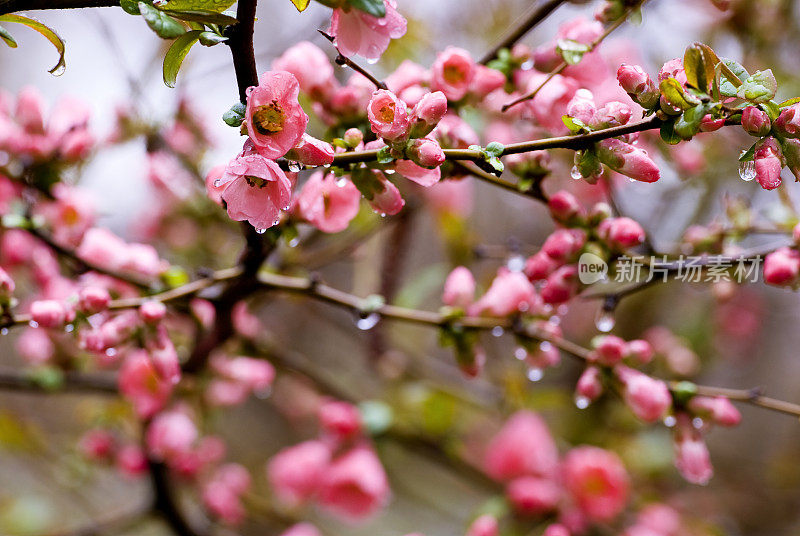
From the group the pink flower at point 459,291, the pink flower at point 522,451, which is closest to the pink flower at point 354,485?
the pink flower at point 522,451

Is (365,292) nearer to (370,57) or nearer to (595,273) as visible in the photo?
(595,273)

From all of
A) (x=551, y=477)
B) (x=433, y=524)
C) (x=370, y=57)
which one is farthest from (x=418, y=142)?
(x=433, y=524)

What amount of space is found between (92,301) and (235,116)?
0.22 meters

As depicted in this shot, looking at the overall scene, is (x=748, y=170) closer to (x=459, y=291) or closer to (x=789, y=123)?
(x=789, y=123)

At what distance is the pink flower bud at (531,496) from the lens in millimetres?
958

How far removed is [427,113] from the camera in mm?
407

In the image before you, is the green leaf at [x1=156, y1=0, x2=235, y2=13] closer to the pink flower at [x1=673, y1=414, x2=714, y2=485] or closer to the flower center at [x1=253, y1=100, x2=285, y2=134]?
the flower center at [x1=253, y1=100, x2=285, y2=134]

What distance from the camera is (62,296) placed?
74 cm

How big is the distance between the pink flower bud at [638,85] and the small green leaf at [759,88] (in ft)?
0.16

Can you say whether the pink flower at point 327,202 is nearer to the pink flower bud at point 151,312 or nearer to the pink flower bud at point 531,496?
the pink flower bud at point 151,312

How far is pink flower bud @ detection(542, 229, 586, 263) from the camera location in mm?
546

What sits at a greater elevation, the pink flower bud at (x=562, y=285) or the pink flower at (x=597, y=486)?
the pink flower bud at (x=562, y=285)

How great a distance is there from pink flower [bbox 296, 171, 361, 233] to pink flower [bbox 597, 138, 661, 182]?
184mm

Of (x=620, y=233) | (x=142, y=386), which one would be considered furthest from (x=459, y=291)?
(x=142, y=386)
